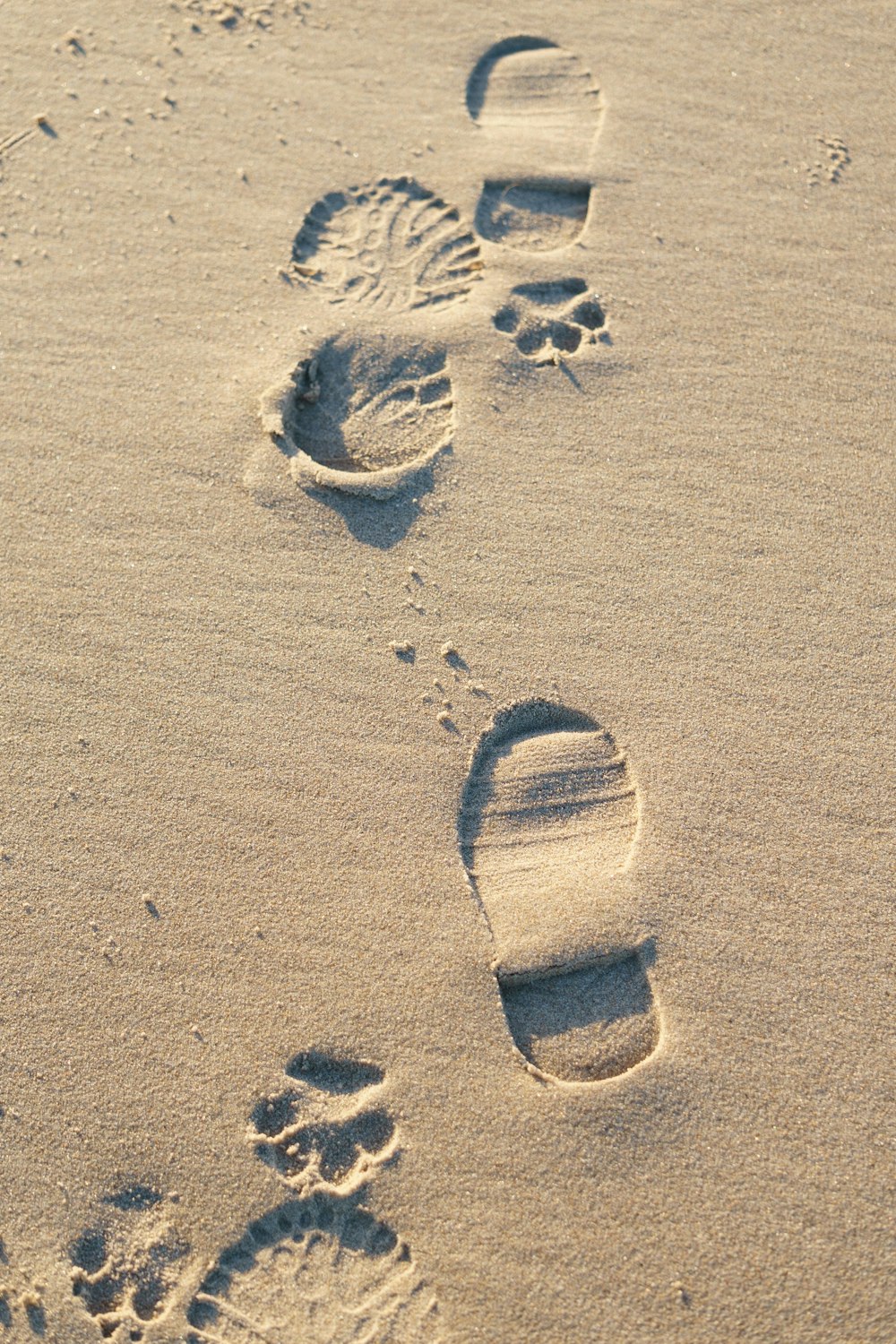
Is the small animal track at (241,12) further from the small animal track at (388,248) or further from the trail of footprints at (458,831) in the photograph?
Answer: the small animal track at (388,248)

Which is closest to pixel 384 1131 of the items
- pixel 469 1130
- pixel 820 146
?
pixel 469 1130

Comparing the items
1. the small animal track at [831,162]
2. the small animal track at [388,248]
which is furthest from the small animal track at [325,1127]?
the small animal track at [831,162]

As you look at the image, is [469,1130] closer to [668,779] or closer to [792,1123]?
[792,1123]

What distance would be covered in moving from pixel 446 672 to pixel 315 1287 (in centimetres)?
108

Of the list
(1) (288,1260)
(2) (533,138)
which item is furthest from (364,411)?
(1) (288,1260)

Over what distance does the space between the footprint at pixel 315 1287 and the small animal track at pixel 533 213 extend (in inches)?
83.5

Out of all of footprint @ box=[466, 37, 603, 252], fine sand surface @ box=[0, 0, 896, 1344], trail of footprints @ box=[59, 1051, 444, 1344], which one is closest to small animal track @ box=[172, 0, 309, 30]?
fine sand surface @ box=[0, 0, 896, 1344]

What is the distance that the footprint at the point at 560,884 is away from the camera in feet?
6.07

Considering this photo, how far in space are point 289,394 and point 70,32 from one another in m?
1.41

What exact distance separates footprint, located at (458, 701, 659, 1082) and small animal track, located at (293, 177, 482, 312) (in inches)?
42.1

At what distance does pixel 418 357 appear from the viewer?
2.40 meters

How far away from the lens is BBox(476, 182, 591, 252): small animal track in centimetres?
258

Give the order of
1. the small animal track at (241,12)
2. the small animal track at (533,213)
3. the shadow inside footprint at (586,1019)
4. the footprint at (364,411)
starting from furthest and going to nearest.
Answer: the small animal track at (241,12)
the small animal track at (533,213)
the footprint at (364,411)
the shadow inside footprint at (586,1019)

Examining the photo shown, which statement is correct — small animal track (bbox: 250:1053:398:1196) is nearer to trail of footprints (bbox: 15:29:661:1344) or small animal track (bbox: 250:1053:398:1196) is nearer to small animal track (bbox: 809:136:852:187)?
trail of footprints (bbox: 15:29:661:1344)
